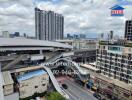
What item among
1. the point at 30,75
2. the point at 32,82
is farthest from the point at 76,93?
the point at 30,75

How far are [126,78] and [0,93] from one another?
106ft

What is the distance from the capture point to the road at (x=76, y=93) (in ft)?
124

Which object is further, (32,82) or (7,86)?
(32,82)

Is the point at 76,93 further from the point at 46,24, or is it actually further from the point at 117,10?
the point at 46,24

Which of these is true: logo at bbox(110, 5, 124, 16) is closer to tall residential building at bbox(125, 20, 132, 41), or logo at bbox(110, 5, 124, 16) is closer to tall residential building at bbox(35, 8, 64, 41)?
tall residential building at bbox(125, 20, 132, 41)

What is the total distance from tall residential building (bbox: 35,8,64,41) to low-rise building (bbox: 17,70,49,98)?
2854 inches

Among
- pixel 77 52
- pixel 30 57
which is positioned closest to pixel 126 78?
pixel 30 57

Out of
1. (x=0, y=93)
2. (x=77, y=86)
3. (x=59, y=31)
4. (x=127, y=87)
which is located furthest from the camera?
(x=59, y=31)

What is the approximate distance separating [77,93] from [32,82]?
12.5 metres

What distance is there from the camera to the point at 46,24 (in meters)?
110

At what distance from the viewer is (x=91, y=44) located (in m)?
104

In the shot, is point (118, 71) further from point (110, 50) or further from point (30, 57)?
point (30, 57)

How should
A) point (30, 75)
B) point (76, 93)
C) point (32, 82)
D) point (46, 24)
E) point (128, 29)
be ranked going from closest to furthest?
point (32, 82)
point (30, 75)
point (76, 93)
point (128, 29)
point (46, 24)

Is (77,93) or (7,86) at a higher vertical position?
(7,86)
